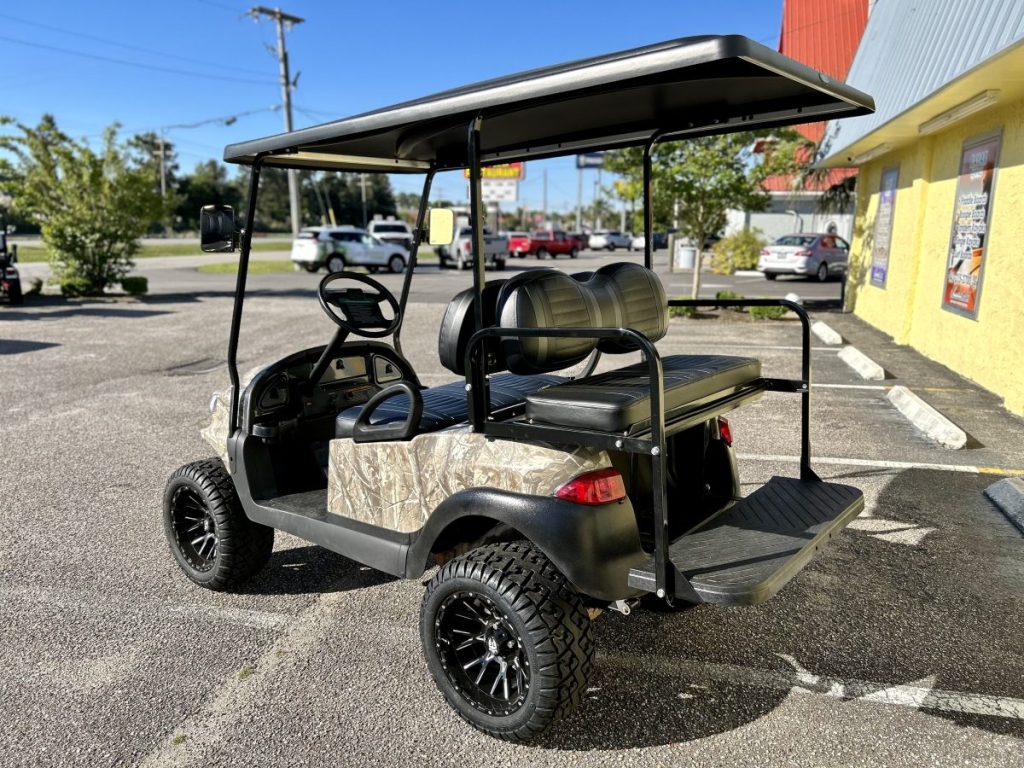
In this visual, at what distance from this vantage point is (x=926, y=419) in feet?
20.4

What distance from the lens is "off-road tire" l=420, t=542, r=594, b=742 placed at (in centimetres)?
228

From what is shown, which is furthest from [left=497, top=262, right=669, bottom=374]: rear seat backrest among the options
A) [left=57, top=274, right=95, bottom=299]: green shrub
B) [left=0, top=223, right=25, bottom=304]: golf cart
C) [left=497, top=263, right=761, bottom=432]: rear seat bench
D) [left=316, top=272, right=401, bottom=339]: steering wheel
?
[left=57, top=274, right=95, bottom=299]: green shrub

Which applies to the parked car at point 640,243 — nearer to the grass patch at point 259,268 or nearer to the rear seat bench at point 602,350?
the grass patch at point 259,268

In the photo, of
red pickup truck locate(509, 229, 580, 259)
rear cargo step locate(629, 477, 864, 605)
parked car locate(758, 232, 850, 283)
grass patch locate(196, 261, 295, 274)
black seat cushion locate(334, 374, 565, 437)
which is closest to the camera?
rear cargo step locate(629, 477, 864, 605)

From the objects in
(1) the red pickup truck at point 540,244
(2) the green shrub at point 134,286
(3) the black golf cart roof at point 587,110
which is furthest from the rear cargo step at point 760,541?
(1) the red pickup truck at point 540,244

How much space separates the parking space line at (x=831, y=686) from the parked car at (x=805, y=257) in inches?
854

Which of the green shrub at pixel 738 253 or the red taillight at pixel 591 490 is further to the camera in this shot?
the green shrub at pixel 738 253

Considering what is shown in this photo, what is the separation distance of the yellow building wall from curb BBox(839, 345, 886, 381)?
2.89ft

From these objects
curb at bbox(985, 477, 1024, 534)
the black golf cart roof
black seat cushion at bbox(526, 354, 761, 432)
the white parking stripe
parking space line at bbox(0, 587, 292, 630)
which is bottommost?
parking space line at bbox(0, 587, 292, 630)

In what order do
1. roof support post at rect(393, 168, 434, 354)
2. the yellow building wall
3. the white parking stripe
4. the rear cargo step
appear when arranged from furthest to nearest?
the yellow building wall → the white parking stripe → roof support post at rect(393, 168, 434, 354) → the rear cargo step

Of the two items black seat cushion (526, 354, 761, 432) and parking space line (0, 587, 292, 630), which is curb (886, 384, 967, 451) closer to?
black seat cushion (526, 354, 761, 432)

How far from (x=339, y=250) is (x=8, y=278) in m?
12.4

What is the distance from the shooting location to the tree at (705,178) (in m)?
13.4

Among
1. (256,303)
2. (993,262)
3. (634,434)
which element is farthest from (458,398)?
(256,303)
